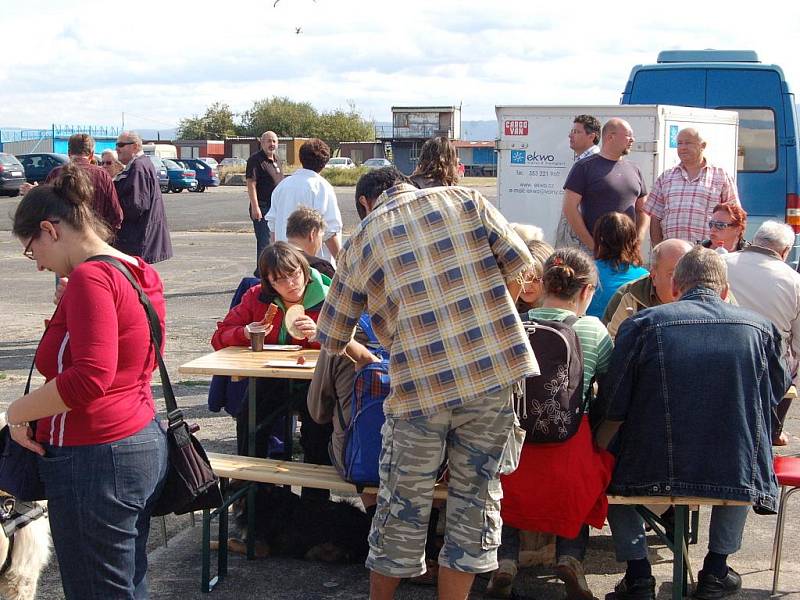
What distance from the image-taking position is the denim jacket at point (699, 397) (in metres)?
3.80

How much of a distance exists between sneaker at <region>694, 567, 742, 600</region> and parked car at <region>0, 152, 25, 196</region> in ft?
110

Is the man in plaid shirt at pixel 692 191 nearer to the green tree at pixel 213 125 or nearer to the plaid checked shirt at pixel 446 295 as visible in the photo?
the plaid checked shirt at pixel 446 295

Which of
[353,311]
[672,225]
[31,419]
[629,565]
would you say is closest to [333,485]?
[353,311]

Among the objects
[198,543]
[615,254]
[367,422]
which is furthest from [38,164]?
[367,422]

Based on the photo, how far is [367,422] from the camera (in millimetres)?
3969

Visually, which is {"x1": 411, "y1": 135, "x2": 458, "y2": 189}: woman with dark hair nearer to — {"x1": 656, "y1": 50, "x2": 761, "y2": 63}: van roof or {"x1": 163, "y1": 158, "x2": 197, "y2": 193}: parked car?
{"x1": 656, "y1": 50, "x2": 761, "y2": 63}: van roof

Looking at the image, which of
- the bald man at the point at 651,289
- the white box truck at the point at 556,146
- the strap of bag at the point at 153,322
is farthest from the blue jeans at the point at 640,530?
the white box truck at the point at 556,146

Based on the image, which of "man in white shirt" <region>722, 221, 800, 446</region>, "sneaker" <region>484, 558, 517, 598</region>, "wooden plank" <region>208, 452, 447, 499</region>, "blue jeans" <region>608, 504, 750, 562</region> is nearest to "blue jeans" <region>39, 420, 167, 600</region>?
"wooden plank" <region>208, 452, 447, 499</region>

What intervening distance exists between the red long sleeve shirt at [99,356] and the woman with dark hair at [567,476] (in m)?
1.54

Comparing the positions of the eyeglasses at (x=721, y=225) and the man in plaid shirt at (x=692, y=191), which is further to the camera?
the man in plaid shirt at (x=692, y=191)

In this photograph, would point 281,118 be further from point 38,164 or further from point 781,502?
point 781,502

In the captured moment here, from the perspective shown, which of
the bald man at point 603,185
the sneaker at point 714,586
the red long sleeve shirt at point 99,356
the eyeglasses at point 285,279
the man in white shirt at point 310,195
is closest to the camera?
the red long sleeve shirt at point 99,356

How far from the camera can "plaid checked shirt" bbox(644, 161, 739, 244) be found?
7242 mm

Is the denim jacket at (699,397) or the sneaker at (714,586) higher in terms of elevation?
the denim jacket at (699,397)
